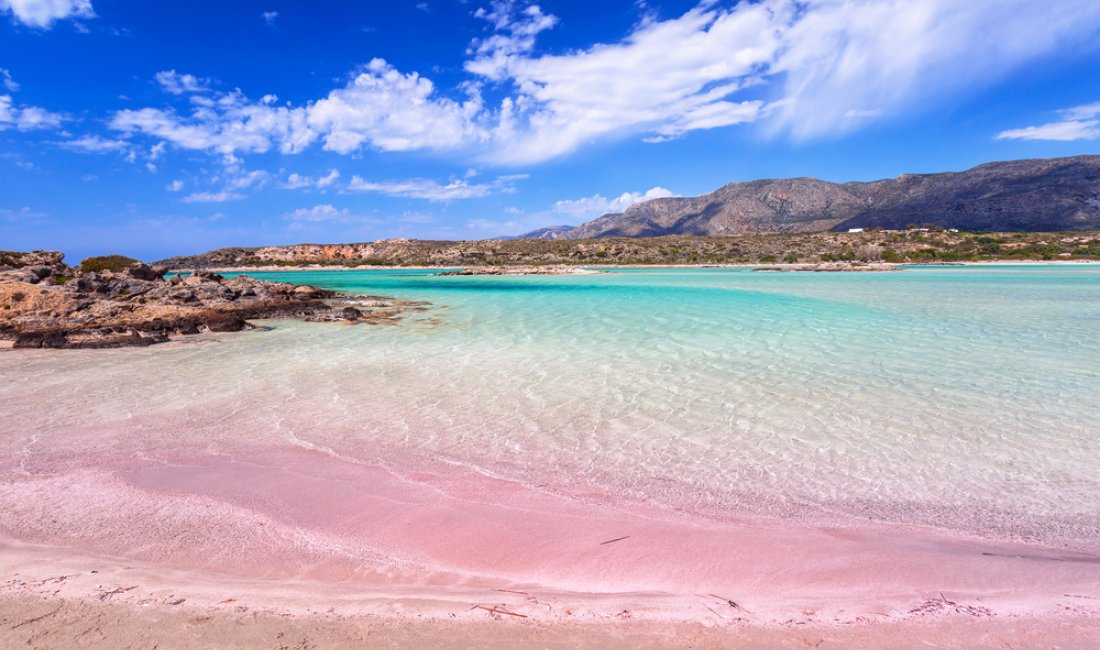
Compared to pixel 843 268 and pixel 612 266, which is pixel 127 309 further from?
pixel 612 266

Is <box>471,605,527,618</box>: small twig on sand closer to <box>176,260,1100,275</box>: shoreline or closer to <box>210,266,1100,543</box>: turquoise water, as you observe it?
<box>210,266,1100,543</box>: turquoise water

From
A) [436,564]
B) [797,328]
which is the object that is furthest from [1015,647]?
[797,328]

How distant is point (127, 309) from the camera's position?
1633 centimetres

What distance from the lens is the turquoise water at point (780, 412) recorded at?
14.8 ft

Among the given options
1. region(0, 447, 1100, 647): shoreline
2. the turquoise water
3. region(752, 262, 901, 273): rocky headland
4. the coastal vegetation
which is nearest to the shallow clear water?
the turquoise water

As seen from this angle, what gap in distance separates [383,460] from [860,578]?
4.13 meters

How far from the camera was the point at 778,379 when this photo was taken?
331 inches

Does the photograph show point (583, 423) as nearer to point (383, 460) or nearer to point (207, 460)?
point (383, 460)

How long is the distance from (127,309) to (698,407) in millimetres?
17582

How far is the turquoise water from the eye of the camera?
14.8 ft

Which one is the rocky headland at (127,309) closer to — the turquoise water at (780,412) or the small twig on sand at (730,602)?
the turquoise water at (780,412)

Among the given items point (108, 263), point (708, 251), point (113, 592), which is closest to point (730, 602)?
point (113, 592)

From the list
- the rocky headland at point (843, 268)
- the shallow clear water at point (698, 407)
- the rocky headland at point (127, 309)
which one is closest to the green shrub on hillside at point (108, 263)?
the rocky headland at point (127, 309)

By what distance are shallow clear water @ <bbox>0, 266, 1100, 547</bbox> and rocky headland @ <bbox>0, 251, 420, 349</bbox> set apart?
5.63 feet
